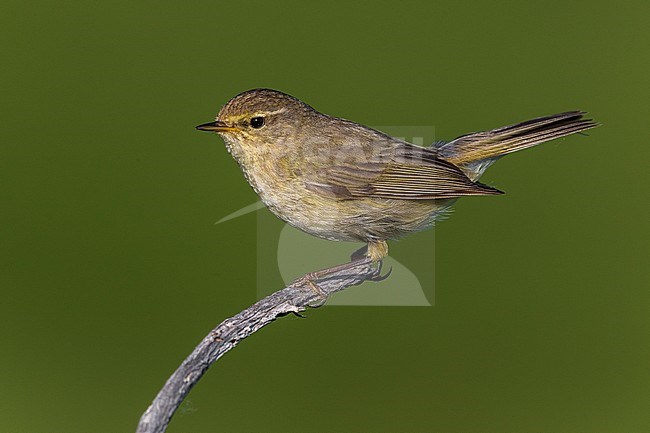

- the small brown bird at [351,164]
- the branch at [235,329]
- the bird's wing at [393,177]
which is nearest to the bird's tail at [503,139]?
the small brown bird at [351,164]

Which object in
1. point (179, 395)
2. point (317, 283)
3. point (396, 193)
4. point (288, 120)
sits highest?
point (288, 120)

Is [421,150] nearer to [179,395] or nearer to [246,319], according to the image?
[246,319]

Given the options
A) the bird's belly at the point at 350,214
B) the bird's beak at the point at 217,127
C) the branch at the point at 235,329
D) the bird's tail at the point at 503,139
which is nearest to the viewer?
the branch at the point at 235,329

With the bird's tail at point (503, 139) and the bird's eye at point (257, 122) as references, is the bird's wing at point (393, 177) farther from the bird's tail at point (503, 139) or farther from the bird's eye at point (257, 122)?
the bird's eye at point (257, 122)

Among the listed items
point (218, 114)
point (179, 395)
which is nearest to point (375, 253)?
point (218, 114)

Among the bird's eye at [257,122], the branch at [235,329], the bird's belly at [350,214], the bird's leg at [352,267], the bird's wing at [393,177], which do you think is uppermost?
the bird's eye at [257,122]

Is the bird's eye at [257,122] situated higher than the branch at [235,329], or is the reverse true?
the bird's eye at [257,122]
